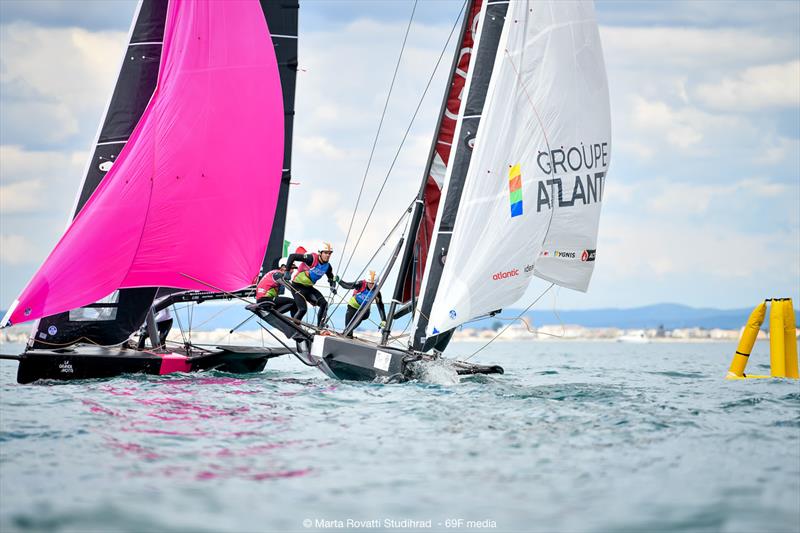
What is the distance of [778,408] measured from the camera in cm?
1190

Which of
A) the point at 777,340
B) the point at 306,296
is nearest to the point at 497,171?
the point at 306,296

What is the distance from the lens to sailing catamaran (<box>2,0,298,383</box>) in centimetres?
1489

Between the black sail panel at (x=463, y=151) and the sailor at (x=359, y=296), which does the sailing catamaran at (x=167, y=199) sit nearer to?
the sailor at (x=359, y=296)

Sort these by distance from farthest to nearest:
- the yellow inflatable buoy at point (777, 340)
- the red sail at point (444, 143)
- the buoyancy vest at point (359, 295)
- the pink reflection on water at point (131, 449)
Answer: the buoyancy vest at point (359, 295) < the yellow inflatable buoy at point (777, 340) < the red sail at point (444, 143) < the pink reflection on water at point (131, 449)

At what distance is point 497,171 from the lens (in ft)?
47.9

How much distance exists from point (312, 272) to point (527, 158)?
Answer: 4320mm

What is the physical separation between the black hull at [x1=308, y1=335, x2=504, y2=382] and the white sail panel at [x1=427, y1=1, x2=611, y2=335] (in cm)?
67

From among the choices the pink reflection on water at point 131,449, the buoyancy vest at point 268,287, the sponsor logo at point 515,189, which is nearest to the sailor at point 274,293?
the buoyancy vest at point 268,287

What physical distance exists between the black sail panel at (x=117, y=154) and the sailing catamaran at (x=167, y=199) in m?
0.02

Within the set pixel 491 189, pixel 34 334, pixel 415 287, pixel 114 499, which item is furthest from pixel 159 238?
pixel 114 499

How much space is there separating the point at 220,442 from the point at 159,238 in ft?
24.9

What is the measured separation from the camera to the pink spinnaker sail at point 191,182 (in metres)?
14.8

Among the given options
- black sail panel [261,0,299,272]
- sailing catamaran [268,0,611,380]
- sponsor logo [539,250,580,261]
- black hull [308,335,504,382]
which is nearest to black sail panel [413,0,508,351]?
sailing catamaran [268,0,611,380]

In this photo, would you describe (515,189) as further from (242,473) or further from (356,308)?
(242,473)
